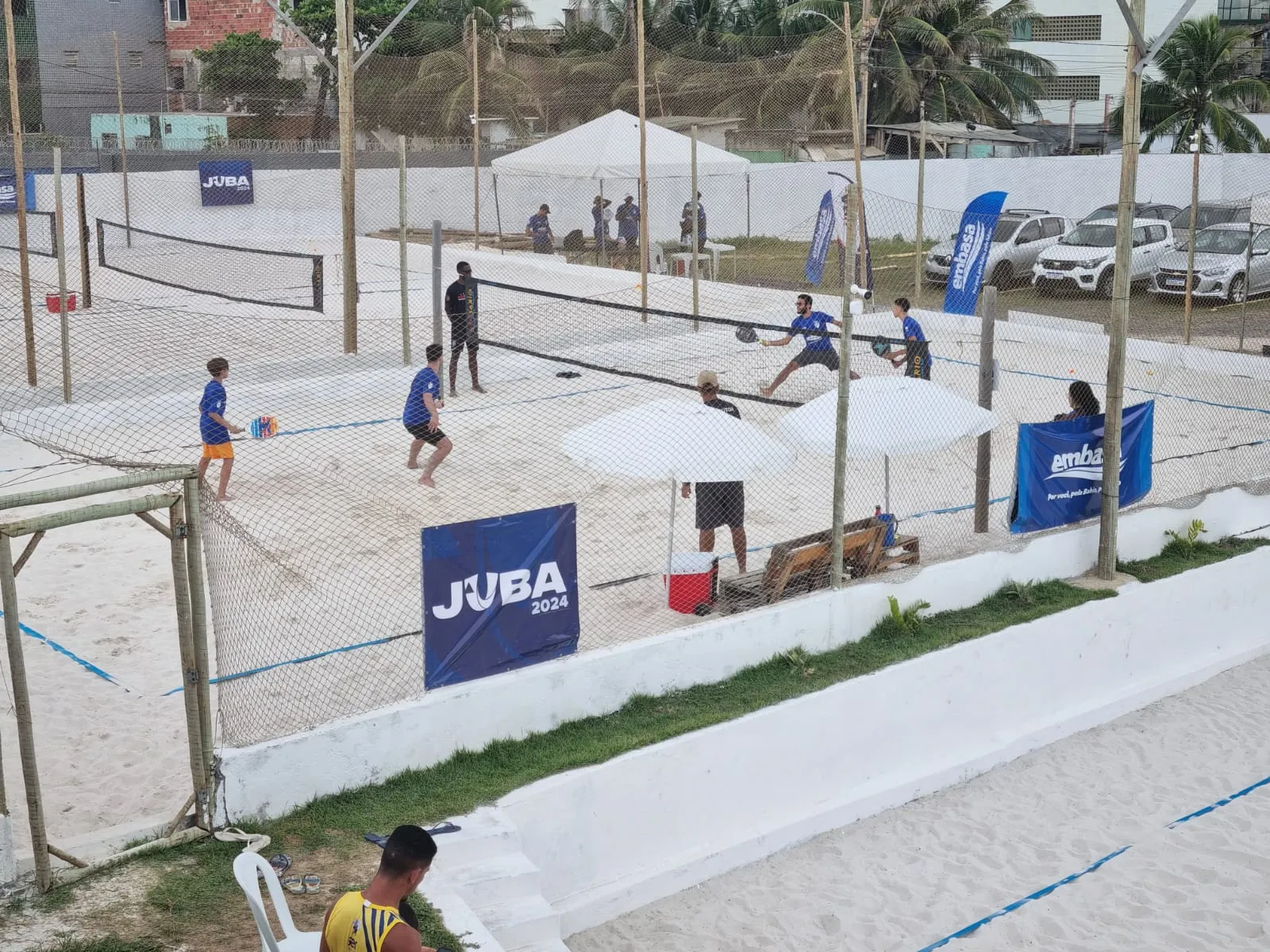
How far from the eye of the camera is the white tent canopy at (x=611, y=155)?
896 inches

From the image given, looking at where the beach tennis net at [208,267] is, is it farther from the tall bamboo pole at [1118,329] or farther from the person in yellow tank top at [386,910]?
the person in yellow tank top at [386,910]

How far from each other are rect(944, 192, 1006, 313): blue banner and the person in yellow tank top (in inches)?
529

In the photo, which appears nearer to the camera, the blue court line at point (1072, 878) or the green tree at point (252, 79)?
the blue court line at point (1072, 878)

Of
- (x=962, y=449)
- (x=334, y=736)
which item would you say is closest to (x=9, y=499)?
(x=334, y=736)

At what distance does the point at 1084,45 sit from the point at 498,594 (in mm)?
38482

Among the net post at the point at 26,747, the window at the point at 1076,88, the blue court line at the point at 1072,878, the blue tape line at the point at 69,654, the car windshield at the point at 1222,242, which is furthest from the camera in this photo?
the window at the point at 1076,88

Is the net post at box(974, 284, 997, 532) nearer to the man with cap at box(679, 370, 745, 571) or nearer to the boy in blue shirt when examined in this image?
the man with cap at box(679, 370, 745, 571)

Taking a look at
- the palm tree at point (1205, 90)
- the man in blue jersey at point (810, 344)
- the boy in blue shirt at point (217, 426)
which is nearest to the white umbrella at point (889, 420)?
the boy in blue shirt at point (217, 426)

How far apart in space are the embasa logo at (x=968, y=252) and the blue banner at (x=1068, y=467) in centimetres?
658

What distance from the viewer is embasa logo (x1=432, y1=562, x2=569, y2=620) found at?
7.23 metres

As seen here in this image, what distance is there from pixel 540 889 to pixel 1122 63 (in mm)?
39296

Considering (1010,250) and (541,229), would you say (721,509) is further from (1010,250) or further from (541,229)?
(541,229)

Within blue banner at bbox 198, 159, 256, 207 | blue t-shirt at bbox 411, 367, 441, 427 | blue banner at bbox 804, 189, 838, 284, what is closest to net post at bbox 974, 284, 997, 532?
blue t-shirt at bbox 411, 367, 441, 427

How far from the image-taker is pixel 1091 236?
2281 cm
